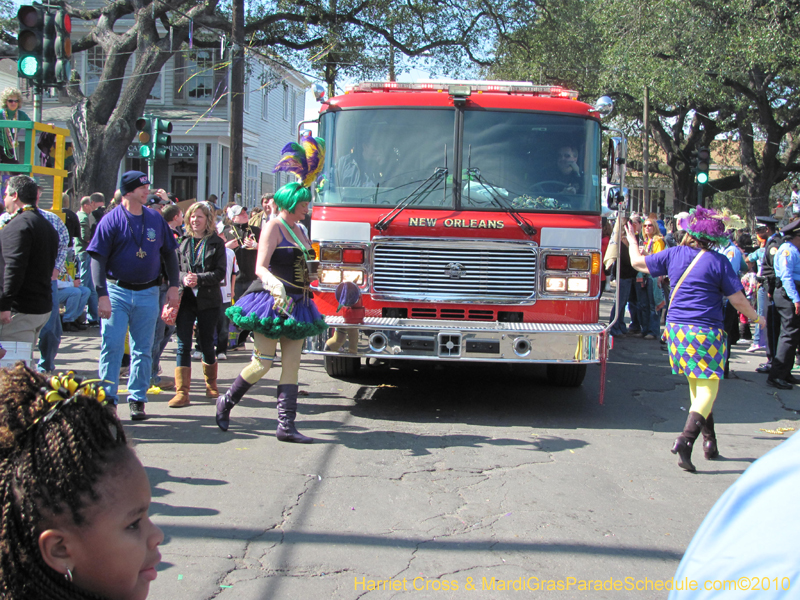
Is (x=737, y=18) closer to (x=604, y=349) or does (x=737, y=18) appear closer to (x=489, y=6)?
(x=489, y=6)

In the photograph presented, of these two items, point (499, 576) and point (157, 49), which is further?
point (157, 49)

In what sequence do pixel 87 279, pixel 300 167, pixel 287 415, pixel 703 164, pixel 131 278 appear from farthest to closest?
A: pixel 703 164 → pixel 87 279 → pixel 300 167 → pixel 131 278 → pixel 287 415

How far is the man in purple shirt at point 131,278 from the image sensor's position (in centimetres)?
590

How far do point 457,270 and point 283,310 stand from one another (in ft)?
6.01

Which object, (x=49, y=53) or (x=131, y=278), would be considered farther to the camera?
(x=49, y=53)

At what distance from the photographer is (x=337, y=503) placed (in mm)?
4512

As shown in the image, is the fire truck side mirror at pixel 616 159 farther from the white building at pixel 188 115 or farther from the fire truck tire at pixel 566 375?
the white building at pixel 188 115

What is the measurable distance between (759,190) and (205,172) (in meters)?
21.3

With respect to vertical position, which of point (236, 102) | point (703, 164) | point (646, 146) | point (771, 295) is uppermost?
point (646, 146)

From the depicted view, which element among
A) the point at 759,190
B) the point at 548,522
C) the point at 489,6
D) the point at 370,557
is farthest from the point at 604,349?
the point at 759,190

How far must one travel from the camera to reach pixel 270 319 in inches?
219

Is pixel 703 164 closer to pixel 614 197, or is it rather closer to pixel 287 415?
pixel 614 197

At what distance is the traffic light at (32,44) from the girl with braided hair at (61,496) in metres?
9.19

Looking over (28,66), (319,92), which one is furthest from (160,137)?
(319,92)
